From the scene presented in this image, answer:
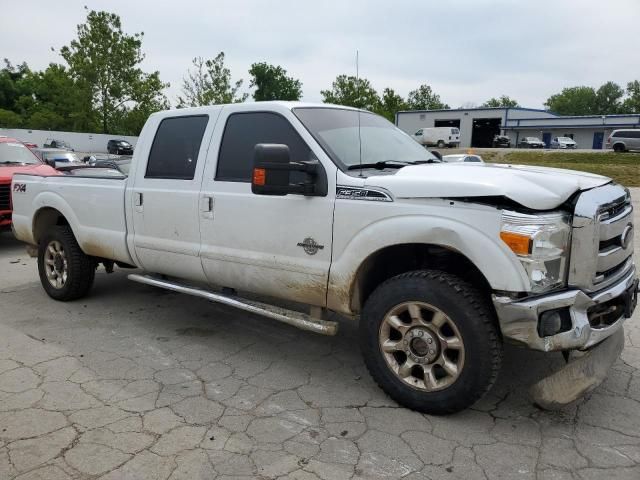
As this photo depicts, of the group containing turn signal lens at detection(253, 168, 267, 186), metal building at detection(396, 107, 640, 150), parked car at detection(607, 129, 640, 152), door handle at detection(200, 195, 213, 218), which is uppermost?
metal building at detection(396, 107, 640, 150)

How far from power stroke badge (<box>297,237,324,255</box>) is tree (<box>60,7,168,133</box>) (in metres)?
45.9

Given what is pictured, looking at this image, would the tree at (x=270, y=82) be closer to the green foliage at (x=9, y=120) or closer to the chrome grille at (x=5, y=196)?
the green foliage at (x=9, y=120)

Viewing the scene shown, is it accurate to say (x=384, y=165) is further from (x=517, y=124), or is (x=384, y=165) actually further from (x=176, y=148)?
(x=517, y=124)

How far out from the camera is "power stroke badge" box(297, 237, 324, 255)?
3518mm

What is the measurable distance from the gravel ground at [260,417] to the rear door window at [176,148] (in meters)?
1.44

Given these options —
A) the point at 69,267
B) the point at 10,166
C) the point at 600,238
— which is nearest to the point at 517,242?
the point at 600,238

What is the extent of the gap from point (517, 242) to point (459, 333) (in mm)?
615

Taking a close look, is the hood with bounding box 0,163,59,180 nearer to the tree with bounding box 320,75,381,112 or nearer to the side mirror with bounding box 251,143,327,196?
the side mirror with bounding box 251,143,327,196

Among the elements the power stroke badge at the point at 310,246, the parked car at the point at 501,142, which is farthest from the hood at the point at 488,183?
the parked car at the point at 501,142

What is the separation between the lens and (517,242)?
274 cm

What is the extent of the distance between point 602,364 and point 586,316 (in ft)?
→ 1.42

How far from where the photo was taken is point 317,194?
11.4 feet

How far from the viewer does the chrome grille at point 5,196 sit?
27.2ft

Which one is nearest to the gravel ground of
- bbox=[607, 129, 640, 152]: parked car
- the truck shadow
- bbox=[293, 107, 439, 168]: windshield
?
the truck shadow
